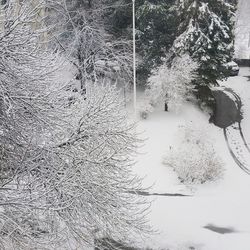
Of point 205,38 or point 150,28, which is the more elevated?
point 150,28

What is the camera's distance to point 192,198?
18.8 metres

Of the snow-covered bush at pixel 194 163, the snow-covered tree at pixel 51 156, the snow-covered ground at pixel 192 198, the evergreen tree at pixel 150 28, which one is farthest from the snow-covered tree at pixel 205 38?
the snow-covered tree at pixel 51 156

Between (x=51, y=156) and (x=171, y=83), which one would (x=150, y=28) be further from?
(x=51, y=156)

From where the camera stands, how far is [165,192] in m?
21.1

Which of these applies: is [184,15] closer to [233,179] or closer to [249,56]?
[233,179]

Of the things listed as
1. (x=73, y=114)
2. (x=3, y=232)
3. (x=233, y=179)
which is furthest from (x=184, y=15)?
(x=3, y=232)

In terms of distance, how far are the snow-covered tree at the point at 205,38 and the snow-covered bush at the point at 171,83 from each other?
786 millimetres

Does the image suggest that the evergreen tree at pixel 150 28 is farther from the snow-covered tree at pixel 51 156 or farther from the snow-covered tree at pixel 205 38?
the snow-covered tree at pixel 51 156

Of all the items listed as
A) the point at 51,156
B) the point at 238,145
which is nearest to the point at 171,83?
the point at 238,145

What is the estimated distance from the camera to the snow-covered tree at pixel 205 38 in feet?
90.6

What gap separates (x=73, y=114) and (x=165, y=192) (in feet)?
31.9

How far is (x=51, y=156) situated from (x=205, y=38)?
18.5m

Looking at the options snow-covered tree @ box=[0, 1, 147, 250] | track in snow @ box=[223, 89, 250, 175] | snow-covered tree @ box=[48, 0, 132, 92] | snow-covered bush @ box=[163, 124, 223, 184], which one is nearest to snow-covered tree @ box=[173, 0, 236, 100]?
track in snow @ box=[223, 89, 250, 175]

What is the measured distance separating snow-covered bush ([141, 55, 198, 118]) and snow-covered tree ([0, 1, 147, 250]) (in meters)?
13.1
